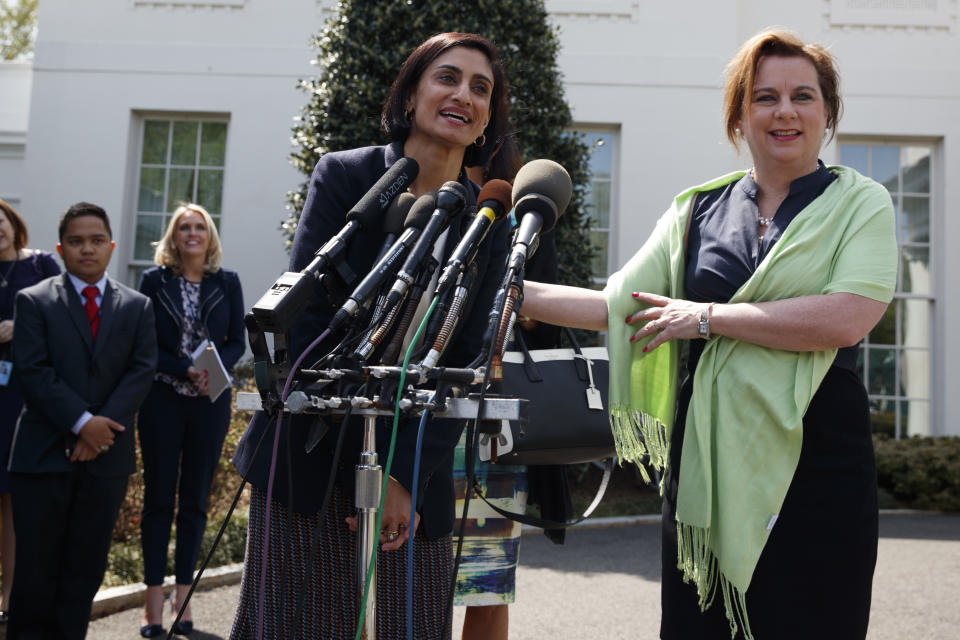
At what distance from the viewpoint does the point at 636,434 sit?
2482 mm

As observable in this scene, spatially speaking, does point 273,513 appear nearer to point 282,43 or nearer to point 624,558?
point 624,558

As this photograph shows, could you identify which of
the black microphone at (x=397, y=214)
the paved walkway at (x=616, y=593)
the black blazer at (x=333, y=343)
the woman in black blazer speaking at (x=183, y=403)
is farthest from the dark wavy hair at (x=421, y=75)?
the paved walkway at (x=616, y=593)

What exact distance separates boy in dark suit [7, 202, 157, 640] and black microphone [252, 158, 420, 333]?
8.85 feet

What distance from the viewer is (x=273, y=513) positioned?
7.54ft

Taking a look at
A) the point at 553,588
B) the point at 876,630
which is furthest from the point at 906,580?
the point at 553,588

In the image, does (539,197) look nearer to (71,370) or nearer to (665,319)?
(665,319)

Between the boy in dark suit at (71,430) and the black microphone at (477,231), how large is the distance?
9.49 feet

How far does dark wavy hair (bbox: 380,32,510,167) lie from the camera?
2.51 m

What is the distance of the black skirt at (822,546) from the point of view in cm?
219

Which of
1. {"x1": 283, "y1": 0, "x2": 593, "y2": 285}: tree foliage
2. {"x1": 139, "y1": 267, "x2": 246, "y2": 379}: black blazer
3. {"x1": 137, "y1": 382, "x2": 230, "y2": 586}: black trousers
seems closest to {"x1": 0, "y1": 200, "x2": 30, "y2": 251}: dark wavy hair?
{"x1": 139, "y1": 267, "x2": 246, "y2": 379}: black blazer

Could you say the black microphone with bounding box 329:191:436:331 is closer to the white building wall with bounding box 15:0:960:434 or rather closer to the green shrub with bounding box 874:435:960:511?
the white building wall with bounding box 15:0:960:434

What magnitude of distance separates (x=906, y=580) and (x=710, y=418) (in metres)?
5.08

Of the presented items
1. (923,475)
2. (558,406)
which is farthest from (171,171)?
(923,475)

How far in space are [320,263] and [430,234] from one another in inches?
9.6
